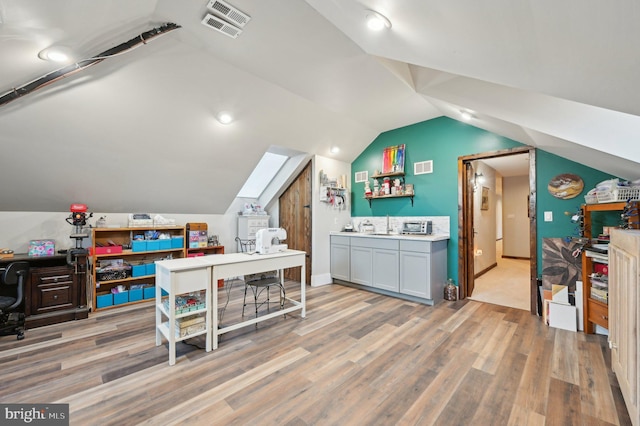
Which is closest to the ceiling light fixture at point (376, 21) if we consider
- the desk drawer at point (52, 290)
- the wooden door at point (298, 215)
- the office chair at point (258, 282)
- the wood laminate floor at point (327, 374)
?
the wood laminate floor at point (327, 374)

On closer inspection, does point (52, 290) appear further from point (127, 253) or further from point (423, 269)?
point (423, 269)

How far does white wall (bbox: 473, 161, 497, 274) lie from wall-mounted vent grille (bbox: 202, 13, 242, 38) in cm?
470

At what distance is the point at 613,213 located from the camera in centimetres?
288

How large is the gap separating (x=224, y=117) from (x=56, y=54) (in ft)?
4.83

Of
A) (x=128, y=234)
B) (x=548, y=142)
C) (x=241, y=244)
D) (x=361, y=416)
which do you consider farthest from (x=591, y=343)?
(x=128, y=234)

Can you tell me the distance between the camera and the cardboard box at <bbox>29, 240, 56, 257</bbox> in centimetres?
318

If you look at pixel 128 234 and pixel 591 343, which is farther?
pixel 128 234

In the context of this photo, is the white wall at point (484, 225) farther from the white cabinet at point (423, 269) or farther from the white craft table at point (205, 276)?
the white craft table at point (205, 276)

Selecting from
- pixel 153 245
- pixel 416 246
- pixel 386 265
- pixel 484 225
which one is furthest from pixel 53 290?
pixel 484 225

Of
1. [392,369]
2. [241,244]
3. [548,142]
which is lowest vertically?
[392,369]

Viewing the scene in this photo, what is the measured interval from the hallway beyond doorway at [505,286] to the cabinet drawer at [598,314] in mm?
791

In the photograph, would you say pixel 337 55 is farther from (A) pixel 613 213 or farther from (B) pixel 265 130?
(A) pixel 613 213

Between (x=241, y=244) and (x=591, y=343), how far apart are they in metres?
4.83

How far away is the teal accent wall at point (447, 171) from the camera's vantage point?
3.22 m
